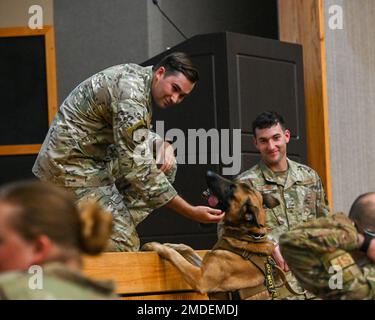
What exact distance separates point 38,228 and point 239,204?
7.16 ft

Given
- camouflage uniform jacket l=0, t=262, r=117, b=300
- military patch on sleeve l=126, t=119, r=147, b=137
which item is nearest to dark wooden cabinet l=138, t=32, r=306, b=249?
military patch on sleeve l=126, t=119, r=147, b=137

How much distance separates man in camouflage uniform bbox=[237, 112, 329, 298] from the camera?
4.05 meters

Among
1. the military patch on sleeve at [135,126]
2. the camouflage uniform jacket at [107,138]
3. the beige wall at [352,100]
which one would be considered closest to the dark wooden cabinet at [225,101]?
the beige wall at [352,100]

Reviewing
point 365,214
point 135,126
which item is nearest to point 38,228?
point 365,214

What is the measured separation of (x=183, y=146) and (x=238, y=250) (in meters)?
2.28

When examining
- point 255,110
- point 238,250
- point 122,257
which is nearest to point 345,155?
point 255,110

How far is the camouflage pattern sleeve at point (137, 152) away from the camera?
333cm

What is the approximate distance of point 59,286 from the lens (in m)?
1.36

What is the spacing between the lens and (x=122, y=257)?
10.6ft

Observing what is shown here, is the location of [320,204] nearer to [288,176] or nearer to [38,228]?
[288,176]

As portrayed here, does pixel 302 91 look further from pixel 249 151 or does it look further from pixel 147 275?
pixel 147 275

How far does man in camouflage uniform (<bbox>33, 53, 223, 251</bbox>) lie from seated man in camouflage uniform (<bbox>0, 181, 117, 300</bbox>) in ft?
6.34

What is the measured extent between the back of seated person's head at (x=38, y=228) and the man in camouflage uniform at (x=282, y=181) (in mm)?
2676
